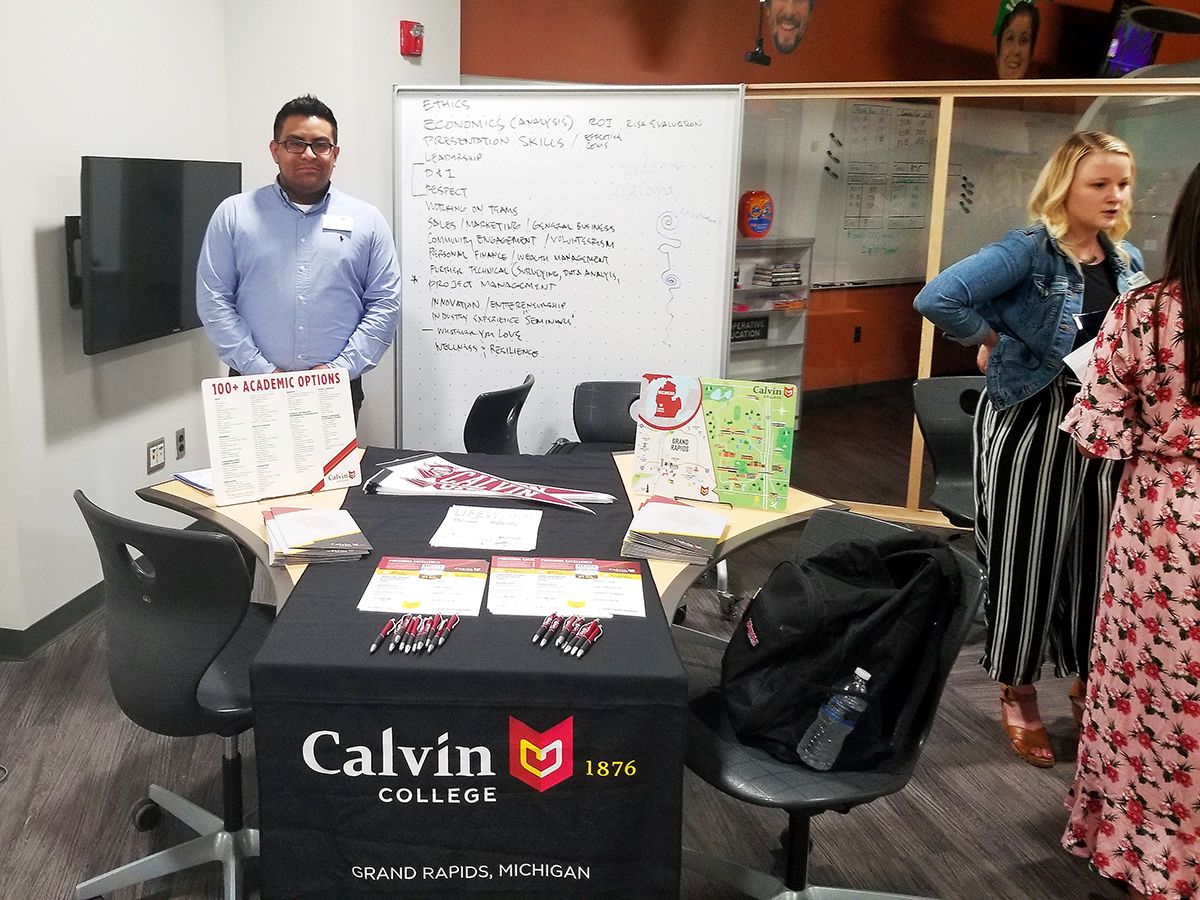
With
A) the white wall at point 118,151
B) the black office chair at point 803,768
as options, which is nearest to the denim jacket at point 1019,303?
the black office chair at point 803,768

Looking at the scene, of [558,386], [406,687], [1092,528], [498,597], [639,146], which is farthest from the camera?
[558,386]

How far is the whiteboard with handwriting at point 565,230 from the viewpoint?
3.74 m

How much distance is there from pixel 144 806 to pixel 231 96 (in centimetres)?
291

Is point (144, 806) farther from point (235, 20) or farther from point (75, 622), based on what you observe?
point (235, 20)

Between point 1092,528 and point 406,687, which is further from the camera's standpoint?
point 1092,528

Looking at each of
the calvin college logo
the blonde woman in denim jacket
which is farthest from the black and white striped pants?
the calvin college logo

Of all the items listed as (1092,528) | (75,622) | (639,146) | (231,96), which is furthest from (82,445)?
(1092,528)

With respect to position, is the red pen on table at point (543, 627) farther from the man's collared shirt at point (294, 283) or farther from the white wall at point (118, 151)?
the white wall at point (118, 151)

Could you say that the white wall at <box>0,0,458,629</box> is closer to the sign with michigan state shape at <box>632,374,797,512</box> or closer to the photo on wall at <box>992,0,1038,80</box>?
the sign with michigan state shape at <box>632,374,797,512</box>

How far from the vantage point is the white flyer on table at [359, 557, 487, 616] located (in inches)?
69.4

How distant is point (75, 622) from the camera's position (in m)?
3.42

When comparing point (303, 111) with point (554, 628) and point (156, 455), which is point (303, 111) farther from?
point (554, 628)

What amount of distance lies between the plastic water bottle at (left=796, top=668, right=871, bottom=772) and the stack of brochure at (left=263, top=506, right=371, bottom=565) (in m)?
0.88

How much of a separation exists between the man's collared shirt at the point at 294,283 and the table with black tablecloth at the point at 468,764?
1806 mm
